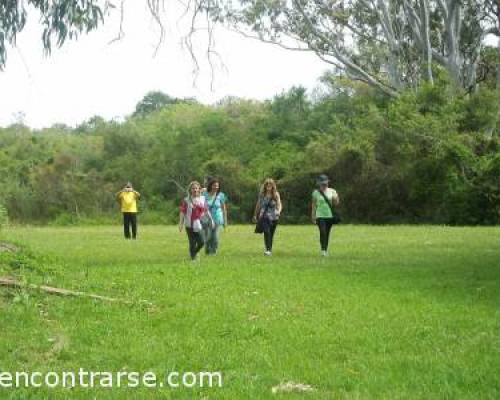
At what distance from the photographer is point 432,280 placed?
12.1 m

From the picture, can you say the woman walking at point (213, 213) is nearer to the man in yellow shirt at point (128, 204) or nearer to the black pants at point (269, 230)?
the black pants at point (269, 230)

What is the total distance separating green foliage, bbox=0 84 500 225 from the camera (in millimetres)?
34031

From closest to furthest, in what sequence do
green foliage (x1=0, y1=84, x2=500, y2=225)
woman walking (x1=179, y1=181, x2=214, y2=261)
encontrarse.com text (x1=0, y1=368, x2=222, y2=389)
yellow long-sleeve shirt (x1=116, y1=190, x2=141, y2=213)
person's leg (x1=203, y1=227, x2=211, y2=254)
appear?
encontrarse.com text (x1=0, y1=368, x2=222, y2=389) < woman walking (x1=179, y1=181, x2=214, y2=261) < person's leg (x1=203, y1=227, x2=211, y2=254) < yellow long-sleeve shirt (x1=116, y1=190, x2=141, y2=213) < green foliage (x1=0, y1=84, x2=500, y2=225)

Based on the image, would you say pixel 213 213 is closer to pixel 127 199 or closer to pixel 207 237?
pixel 207 237

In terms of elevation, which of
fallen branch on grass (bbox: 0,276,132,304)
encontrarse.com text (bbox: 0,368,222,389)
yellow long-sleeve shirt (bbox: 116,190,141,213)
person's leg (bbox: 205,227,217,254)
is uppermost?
yellow long-sleeve shirt (bbox: 116,190,141,213)

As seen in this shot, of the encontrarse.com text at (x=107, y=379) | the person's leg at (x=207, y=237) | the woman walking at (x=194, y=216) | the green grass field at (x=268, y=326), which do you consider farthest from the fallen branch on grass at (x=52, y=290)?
the person's leg at (x=207, y=237)

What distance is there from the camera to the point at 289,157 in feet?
148

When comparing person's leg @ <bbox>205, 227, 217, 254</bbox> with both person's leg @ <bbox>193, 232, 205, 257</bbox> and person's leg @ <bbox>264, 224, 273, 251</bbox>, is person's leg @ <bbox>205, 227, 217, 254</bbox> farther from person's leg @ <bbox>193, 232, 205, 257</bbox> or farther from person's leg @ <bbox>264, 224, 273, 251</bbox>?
person's leg @ <bbox>193, 232, 205, 257</bbox>

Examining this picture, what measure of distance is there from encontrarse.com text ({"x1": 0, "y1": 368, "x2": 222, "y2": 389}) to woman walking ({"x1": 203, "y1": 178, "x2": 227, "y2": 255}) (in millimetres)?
10245

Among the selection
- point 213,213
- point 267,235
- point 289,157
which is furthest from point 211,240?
point 289,157

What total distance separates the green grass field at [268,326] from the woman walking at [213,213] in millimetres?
1868

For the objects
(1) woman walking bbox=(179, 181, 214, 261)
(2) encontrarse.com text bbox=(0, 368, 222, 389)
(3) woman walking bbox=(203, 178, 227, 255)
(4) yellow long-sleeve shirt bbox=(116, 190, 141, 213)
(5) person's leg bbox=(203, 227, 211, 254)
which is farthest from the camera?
(4) yellow long-sleeve shirt bbox=(116, 190, 141, 213)

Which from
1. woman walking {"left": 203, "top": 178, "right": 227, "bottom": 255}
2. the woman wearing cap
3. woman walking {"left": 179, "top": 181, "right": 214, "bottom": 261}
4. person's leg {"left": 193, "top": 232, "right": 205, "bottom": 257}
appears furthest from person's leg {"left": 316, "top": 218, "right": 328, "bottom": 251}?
person's leg {"left": 193, "top": 232, "right": 205, "bottom": 257}

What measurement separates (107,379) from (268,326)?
8.16 feet
